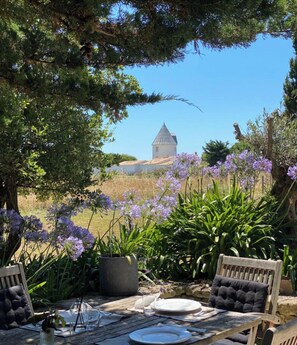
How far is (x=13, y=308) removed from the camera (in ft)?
10.0

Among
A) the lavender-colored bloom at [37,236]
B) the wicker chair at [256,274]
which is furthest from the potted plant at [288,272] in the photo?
the lavender-colored bloom at [37,236]

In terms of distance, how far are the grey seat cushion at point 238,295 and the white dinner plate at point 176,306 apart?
21.9 inches

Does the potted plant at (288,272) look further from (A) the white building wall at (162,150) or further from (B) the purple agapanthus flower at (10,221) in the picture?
(A) the white building wall at (162,150)

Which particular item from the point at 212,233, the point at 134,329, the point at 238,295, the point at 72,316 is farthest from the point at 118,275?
the point at 134,329

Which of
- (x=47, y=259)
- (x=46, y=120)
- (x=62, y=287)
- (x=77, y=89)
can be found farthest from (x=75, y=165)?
(x=77, y=89)

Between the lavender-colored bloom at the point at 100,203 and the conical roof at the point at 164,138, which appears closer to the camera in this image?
the lavender-colored bloom at the point at 100,203

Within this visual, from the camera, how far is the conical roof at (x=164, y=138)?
1524 inches

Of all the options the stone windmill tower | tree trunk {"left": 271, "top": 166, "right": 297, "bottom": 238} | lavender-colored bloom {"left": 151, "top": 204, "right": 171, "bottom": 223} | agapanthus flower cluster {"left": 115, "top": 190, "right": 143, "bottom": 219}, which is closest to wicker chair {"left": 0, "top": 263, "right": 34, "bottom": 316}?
agapanthus flower cluster {"left": 115, "top": 190, "right": 143, "bottom": 219}

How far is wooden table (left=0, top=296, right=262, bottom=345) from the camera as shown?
2.40m

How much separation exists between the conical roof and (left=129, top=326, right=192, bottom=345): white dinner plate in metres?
36.0

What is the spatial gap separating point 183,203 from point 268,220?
3.03 ft

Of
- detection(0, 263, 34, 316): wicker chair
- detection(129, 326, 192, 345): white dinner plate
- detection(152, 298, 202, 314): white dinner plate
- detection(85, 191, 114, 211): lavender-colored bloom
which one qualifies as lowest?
detection(129, 326, 192, 345): white dinner plate

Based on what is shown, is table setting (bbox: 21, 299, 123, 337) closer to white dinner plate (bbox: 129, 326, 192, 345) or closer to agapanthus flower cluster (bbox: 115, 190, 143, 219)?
white dinner plate (bbox: 129, 326, 192, 345)

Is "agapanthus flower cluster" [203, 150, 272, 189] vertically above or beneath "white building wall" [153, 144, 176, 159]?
beneath
